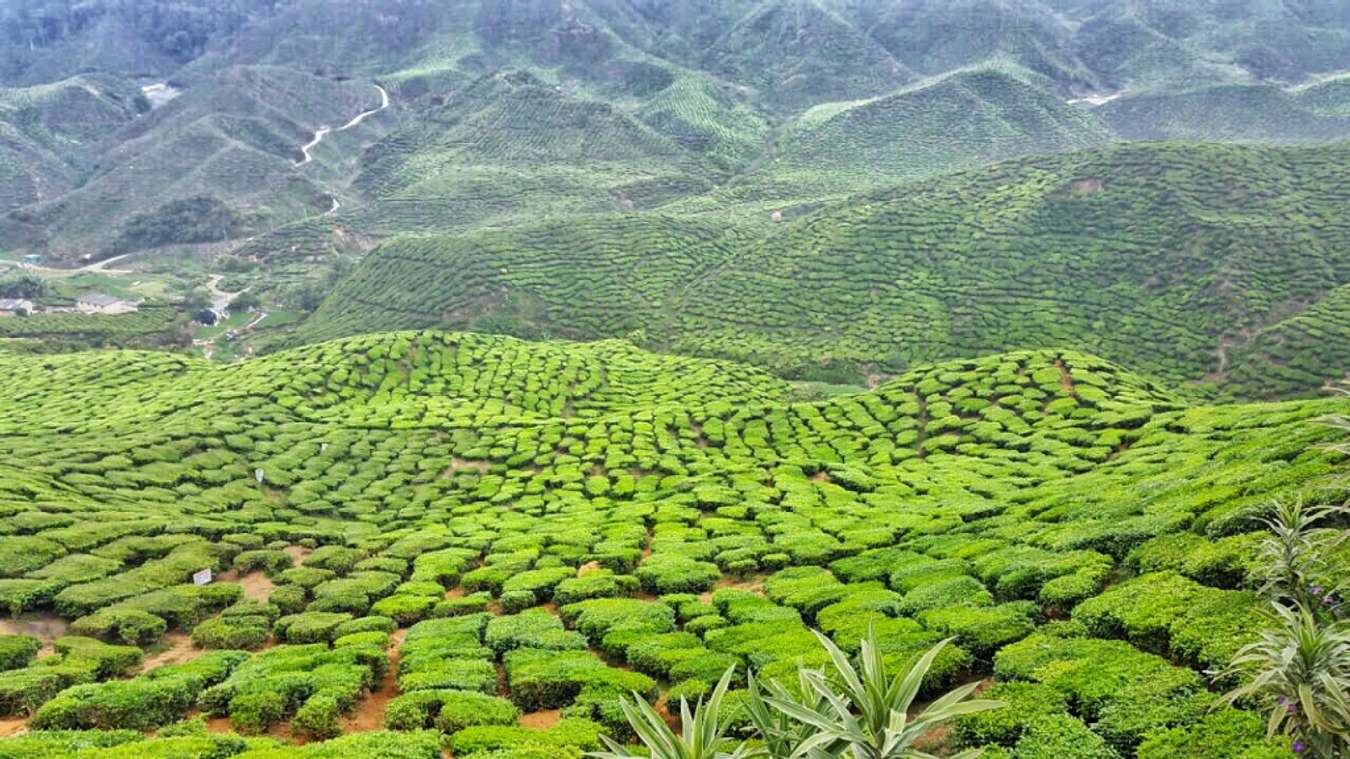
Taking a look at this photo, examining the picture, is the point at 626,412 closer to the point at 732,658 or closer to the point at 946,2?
the point at 732,658

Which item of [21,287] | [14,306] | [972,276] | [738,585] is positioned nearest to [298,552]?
[738,585]

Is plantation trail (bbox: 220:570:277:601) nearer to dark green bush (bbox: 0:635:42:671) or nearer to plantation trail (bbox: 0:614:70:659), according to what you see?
plantation trail (bbox: 0:614:70:659)

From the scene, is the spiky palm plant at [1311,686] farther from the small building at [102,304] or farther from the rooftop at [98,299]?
the rooftop at [98,299]

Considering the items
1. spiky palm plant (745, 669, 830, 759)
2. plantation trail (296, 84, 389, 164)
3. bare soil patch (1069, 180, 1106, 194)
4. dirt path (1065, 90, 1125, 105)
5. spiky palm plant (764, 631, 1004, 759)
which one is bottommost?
plantation trail (296, 84, 389, 164)

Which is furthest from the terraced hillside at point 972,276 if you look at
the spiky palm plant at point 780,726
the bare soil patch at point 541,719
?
the spiky palm plant at point 780,726

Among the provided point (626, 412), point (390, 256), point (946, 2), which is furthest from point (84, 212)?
point (946, 2)

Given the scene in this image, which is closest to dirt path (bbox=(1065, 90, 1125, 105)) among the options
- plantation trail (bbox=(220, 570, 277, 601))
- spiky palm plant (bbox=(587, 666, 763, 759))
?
plantation trail (bbox=(220, 570, 277, 601))
